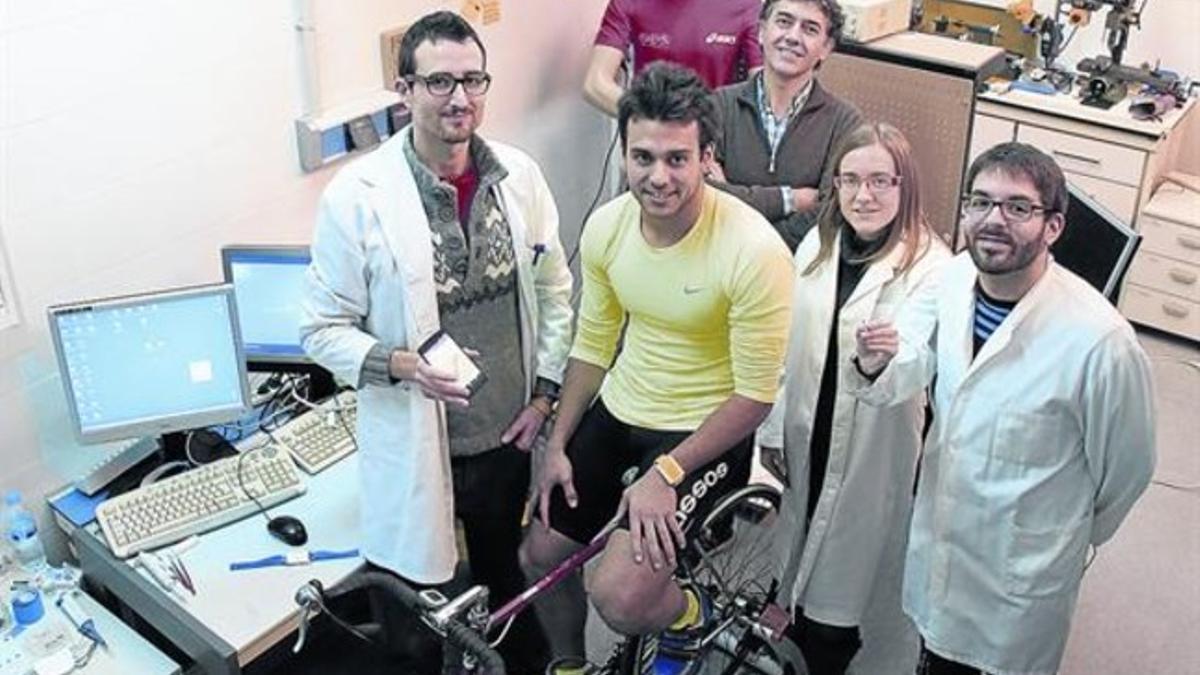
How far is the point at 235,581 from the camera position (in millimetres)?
2365

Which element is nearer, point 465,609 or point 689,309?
point 465,609

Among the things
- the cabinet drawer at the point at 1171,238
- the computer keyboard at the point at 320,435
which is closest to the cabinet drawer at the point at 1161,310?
the cabinet drawer at the point at 1171,238

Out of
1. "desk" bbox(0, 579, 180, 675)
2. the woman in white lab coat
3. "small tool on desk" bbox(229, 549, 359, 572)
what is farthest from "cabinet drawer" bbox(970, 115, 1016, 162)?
"desk" bbox(0, 579, 180, 675)

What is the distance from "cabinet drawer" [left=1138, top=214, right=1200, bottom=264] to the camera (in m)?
4.22

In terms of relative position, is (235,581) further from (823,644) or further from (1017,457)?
(1017,457)

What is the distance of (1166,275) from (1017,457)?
105 inches

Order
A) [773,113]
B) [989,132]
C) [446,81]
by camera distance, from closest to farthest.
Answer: [446,81] → [773,113] → [989,132]

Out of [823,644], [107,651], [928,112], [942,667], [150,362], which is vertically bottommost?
[823,644]

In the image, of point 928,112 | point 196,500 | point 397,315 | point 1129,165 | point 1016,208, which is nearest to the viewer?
point 1016,208

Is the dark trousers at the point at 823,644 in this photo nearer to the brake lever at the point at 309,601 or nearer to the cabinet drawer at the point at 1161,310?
the brake lever at the point at 309,601

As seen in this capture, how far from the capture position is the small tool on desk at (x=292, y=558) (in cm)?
240

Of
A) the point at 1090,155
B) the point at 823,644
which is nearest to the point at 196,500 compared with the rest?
the point at 823,644

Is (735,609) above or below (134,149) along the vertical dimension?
below

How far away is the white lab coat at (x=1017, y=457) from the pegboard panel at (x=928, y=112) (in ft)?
4.30
